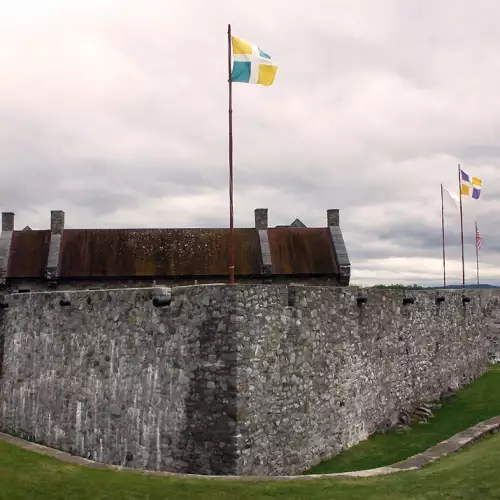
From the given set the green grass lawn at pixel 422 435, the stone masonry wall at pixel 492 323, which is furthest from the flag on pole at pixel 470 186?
the green grass lawn at pixel 422 435

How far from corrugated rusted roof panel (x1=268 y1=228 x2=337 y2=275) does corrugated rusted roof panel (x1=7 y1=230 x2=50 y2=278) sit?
1262cm

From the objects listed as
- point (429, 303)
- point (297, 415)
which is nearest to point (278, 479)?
point (297, 415)

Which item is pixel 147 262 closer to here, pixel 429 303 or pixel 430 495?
pixel 429 303

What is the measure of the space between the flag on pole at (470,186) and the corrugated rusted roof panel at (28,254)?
866 inches

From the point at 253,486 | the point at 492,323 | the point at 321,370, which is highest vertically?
the point at 492,323

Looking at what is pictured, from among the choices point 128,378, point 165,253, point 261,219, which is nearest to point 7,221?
point 165,253

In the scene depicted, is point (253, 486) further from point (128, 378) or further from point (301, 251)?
point (301, 251)

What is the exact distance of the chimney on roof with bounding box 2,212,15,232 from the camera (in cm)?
3291

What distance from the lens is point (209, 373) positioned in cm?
1128

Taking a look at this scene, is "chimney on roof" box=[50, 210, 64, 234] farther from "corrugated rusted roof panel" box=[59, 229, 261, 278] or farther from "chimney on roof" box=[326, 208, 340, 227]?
"chimney on roof" box=[326, 208, 340, 227]

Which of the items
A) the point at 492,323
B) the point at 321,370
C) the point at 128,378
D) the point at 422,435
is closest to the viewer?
the point at 128,378

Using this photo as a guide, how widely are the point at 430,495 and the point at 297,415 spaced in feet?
13.2

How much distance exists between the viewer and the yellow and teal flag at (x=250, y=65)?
1362cm

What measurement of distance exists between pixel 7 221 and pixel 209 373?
25.7 metres
